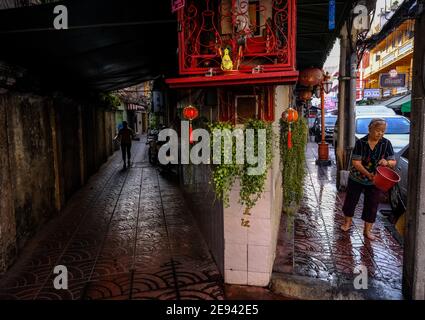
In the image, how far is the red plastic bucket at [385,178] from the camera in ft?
16.5

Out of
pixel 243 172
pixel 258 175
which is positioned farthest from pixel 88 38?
pixel 258 175

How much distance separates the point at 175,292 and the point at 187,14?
11.0 ft

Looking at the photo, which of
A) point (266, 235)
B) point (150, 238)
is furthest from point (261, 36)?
point (150, 238)

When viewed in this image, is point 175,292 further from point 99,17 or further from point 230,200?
point 99,17

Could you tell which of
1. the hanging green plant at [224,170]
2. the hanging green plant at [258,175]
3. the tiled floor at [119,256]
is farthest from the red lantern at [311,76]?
the hanging green plant at [224,170]

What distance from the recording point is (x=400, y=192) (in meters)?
7.09

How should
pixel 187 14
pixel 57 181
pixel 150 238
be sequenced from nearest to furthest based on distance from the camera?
1. pixel 187 14
2. pixel 150 238
3. pixel 57 181

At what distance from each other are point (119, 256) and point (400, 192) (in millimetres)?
5543

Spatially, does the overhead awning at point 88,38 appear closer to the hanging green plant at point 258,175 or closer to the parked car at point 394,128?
the hanging green plant at point 258,175

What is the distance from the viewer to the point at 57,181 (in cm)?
819

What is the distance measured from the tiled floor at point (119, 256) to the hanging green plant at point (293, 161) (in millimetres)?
1783

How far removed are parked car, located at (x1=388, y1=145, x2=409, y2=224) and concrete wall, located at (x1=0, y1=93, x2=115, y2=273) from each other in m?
6.76

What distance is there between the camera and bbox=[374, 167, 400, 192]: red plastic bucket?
5.02m

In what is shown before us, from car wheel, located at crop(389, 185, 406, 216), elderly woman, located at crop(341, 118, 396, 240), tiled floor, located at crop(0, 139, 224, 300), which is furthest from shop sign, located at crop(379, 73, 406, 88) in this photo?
elderly woman, located at crop(341, 118, 396, 240)
